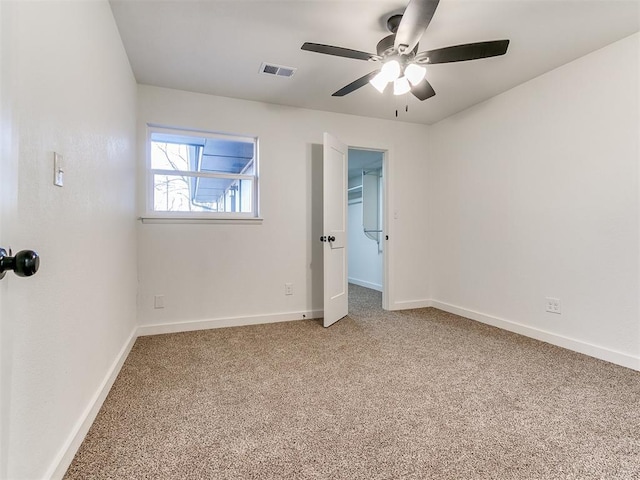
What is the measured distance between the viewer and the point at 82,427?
1.45m

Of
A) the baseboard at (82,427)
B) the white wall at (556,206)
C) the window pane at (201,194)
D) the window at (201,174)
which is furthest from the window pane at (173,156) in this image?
the white wall at (556,206)

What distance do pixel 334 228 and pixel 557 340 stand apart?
2.20 m

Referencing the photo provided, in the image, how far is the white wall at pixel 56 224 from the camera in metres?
0.88

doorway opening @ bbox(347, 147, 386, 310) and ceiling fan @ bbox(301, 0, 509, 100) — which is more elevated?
ceiling fan @ bbox(301, 0, 509, 100)

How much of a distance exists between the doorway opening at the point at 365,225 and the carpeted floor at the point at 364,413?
2.79 metres

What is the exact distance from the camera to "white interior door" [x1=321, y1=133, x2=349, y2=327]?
3262 mm

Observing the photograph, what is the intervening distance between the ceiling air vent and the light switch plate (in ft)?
6.20

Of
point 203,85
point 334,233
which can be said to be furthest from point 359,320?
point 203,85

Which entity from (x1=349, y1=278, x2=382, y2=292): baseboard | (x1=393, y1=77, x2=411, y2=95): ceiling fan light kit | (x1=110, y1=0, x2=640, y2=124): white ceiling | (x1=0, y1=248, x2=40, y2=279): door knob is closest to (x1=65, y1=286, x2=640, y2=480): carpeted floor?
(x1=0, y1=248, x2=40, y2=279): door knob

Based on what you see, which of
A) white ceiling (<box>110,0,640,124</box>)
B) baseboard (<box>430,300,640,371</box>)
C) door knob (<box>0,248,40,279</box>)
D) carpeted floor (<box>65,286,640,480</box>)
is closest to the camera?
door knob (<box>0,248,40,279</box>)

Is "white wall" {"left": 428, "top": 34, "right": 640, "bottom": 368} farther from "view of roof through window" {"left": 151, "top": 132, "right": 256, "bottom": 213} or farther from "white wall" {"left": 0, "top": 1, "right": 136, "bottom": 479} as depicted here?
"white wall" {"left": 0, "top": 1, "right": 136, "bottom": 479}

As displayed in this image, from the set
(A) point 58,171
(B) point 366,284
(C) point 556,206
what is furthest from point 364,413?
(B) point 366,284

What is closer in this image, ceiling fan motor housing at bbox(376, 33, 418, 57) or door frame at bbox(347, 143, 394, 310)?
ceiling fan motor housing at bbox(376, 33, 418, 57)

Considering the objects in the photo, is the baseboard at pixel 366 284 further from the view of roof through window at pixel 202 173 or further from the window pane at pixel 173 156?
the window pane at pixel 173 156
